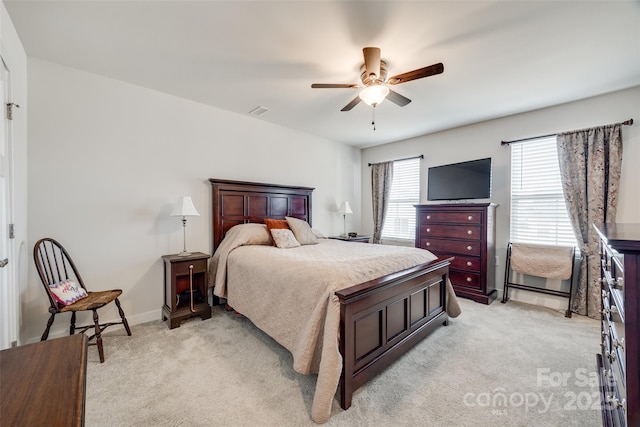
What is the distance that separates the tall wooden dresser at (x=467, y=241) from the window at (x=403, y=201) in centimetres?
82

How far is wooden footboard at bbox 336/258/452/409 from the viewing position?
170 cm

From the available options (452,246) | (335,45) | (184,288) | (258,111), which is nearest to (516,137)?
(452,246)

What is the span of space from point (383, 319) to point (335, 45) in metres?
2.26

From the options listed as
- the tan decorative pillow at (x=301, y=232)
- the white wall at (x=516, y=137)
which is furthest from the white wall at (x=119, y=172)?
the white wall at (x=516, y=137)

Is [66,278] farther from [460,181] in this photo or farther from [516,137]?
[516,137]

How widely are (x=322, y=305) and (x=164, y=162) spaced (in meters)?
2.62

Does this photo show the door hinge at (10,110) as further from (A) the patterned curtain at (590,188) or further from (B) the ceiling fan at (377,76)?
(A) the patterned curtain at (590,188)

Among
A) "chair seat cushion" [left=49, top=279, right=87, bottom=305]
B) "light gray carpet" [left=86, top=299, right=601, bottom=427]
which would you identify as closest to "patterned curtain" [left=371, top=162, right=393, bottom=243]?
"light gray carpet" [left=86, top=299, right=601, bottom=427]

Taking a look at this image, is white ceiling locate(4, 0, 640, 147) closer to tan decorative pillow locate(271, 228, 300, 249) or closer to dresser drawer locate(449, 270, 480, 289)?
tan decorative pillow locate(271, 228, 300, 249)

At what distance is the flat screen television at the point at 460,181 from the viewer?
3.77 meters

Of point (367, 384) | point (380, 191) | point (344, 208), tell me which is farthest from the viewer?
point (380, 191)

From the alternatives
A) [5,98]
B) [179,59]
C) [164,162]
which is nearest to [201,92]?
[179,59]

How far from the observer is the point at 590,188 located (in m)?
3.12

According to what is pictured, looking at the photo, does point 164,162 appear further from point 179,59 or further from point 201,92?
point 179,59
